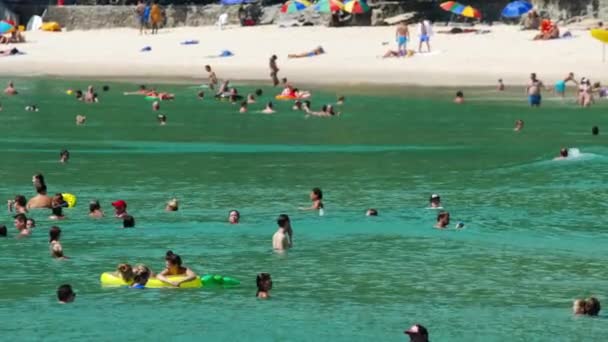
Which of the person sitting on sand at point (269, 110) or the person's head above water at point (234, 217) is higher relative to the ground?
the person sitting on sand at point (269, 110)

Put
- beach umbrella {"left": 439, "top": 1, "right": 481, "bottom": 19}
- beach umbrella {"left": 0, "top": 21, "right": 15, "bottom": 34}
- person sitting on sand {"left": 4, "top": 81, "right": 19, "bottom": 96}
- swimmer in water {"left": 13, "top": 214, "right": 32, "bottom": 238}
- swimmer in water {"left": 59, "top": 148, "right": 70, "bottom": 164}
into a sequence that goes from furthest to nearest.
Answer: beach umbrella {"left": 0, "top": 21, "right": 15, "bottom": 34}
beach umbrella {"left": 439, "top": 1, "right": 481, "bottom": 19}
person sitting on sand {"left": 4, "top": 81, "right": 19, "bottom": 96}
swimmer in water {"left": 59, "top": 148, "right": 70, "bottom": 164}
swimmer in water {"left": 13, "top": 214, "right": 32, "bottom": 238}

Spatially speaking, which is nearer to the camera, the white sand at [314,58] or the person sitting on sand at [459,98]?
the person sitting on sand at [459,98]

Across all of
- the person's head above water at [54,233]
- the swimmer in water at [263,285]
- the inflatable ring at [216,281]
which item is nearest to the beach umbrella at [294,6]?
the person's head above water at [54,233]

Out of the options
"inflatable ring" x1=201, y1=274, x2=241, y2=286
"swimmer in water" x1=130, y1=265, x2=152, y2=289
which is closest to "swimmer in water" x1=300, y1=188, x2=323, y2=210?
"inflatable ring" x1=201, y1=274, x2=241, y2=286

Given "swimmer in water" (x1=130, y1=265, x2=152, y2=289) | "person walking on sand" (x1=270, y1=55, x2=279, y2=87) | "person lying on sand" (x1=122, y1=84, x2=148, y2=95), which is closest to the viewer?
"swimmer in water" (x1=130, y1=265, x2=152, y2=289)

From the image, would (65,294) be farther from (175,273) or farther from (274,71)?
(274,71)

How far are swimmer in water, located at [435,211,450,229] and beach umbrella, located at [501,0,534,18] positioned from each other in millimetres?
39465

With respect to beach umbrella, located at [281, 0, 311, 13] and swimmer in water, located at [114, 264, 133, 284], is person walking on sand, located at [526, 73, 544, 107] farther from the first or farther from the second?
swimmer in water, located at [114, 264, 133, 284]

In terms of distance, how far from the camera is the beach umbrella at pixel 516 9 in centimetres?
7188

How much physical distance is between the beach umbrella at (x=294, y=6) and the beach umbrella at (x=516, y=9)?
35.0 ft

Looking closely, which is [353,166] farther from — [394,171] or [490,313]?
[490,313]

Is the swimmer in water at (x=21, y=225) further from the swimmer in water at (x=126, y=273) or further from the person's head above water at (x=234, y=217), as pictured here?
the swimmer in water at (x=126, y=273)

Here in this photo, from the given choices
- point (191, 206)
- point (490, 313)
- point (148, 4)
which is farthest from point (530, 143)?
point (148, 4)

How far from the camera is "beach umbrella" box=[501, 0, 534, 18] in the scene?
71.9 metres
